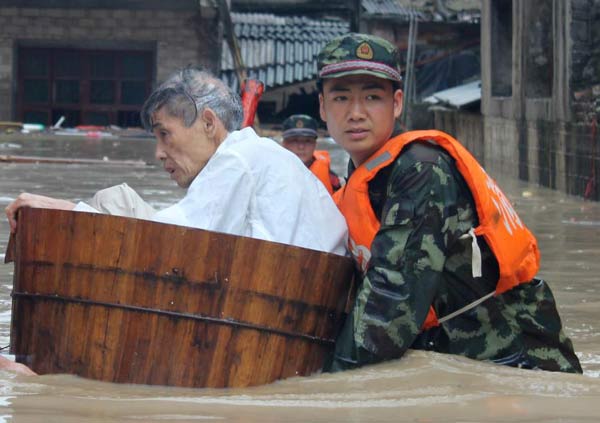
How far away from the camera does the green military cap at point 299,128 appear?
1048cm

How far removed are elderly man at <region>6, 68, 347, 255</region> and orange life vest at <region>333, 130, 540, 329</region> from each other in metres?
0.12

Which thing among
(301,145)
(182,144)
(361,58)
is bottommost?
(182,144)

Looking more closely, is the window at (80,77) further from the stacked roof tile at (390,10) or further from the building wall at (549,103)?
the building wall at (549,103)

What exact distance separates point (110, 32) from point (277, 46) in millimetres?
3593

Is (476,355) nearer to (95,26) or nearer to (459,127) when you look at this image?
(459,127)

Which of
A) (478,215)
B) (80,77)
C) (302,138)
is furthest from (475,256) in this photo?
(80,77)

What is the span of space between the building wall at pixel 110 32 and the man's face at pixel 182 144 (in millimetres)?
22865

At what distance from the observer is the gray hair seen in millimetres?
3938

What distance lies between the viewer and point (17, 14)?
26.8m

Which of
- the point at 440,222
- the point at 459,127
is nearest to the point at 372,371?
the point at 440,222

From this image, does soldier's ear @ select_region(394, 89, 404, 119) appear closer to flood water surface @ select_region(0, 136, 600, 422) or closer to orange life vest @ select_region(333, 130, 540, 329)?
orange life vest @ select_region(333, 130, 540, 329)

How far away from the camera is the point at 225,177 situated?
146 inches

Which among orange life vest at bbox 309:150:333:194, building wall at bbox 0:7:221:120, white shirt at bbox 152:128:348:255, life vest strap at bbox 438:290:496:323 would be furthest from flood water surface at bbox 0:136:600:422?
building wall at bbox 0:7:221:120

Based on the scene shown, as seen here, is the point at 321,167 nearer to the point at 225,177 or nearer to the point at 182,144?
the point at 182,144
